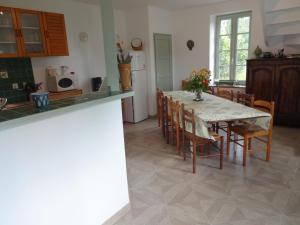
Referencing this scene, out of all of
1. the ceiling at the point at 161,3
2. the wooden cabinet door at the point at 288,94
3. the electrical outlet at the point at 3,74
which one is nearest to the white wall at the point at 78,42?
the ceiling at the point at 161,3

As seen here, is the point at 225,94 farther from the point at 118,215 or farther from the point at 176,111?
the point at 118,215

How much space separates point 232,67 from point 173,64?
148 centimetres

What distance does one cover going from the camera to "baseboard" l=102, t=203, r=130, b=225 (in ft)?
6.73

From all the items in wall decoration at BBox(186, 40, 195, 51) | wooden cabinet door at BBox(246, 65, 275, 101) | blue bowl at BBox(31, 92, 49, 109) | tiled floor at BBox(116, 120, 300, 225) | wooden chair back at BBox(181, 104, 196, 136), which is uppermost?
wall decoration at BBox(186, 40, 195, 51)

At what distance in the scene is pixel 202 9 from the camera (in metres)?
5.29

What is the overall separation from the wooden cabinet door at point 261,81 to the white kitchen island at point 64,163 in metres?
3.46

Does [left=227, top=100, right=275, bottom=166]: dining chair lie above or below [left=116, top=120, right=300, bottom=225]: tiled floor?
above

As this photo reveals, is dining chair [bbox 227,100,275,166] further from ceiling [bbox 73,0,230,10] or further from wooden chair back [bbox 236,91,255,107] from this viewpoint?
ceiling [bbox 73,0,230,10]

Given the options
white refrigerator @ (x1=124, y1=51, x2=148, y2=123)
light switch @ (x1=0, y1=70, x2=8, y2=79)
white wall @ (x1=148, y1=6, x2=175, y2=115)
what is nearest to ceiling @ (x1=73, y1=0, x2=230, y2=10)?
white wall @ (x1=148, y1=6, x2=175, y2=115)

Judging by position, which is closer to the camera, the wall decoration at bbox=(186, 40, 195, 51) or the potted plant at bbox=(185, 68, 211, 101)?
the potted plant at bbox=(185, 68, 211, 101)

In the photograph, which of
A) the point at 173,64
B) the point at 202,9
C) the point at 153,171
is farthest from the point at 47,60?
the point at 202,9

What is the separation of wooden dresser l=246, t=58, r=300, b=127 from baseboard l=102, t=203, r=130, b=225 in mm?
3555

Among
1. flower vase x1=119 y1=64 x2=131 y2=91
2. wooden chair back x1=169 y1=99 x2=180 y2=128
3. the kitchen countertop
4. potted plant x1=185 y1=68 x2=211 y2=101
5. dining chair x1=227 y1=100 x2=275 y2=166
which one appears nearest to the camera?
the kitchen countertop

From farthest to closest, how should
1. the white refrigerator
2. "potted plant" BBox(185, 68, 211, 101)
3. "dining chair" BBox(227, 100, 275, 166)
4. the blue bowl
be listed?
the white refrigerator, "potted plant" BBox(185, 68, 211, 101), "dining chair" BBox(227, 100, 275, 166), the blue bowl
